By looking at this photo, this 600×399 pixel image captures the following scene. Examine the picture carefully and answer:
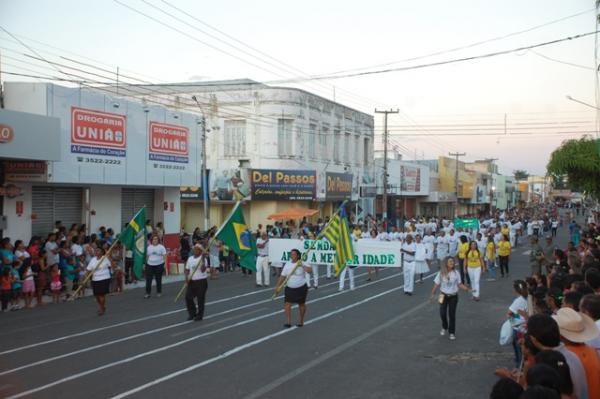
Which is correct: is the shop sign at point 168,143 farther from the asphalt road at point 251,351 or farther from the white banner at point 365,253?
the asphalt road at point 251,351

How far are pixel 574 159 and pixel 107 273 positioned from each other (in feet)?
47.0

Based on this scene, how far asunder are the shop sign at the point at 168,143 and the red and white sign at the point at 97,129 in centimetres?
180

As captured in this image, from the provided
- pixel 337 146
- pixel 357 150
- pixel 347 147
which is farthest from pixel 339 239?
pixel 357 150

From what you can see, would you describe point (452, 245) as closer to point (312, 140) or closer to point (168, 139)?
point (168, 139)

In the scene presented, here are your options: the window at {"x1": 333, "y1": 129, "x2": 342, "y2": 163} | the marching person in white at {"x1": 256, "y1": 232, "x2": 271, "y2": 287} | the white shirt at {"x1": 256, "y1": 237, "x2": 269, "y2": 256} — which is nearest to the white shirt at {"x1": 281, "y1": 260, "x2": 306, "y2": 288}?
the marching person in white at {"x1": 256, "y1": 232, "x2": 271, "y2": 287}

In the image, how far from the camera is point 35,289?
664 inches

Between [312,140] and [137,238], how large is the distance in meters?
24.6

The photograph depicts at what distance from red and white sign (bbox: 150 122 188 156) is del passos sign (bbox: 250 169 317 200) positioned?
10.0m

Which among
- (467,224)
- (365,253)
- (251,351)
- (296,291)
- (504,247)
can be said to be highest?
(467,224)

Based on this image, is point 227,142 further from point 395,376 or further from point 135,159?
point 395,376

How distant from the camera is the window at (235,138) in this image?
3866 cm

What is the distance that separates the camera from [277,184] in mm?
36438

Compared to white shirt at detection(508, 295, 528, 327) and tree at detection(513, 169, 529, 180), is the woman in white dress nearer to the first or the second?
white shirt at detection(508, 295, 528, 327)

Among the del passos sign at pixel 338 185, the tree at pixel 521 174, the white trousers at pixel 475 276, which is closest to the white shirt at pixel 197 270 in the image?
the white trousers at pixel 475 276
